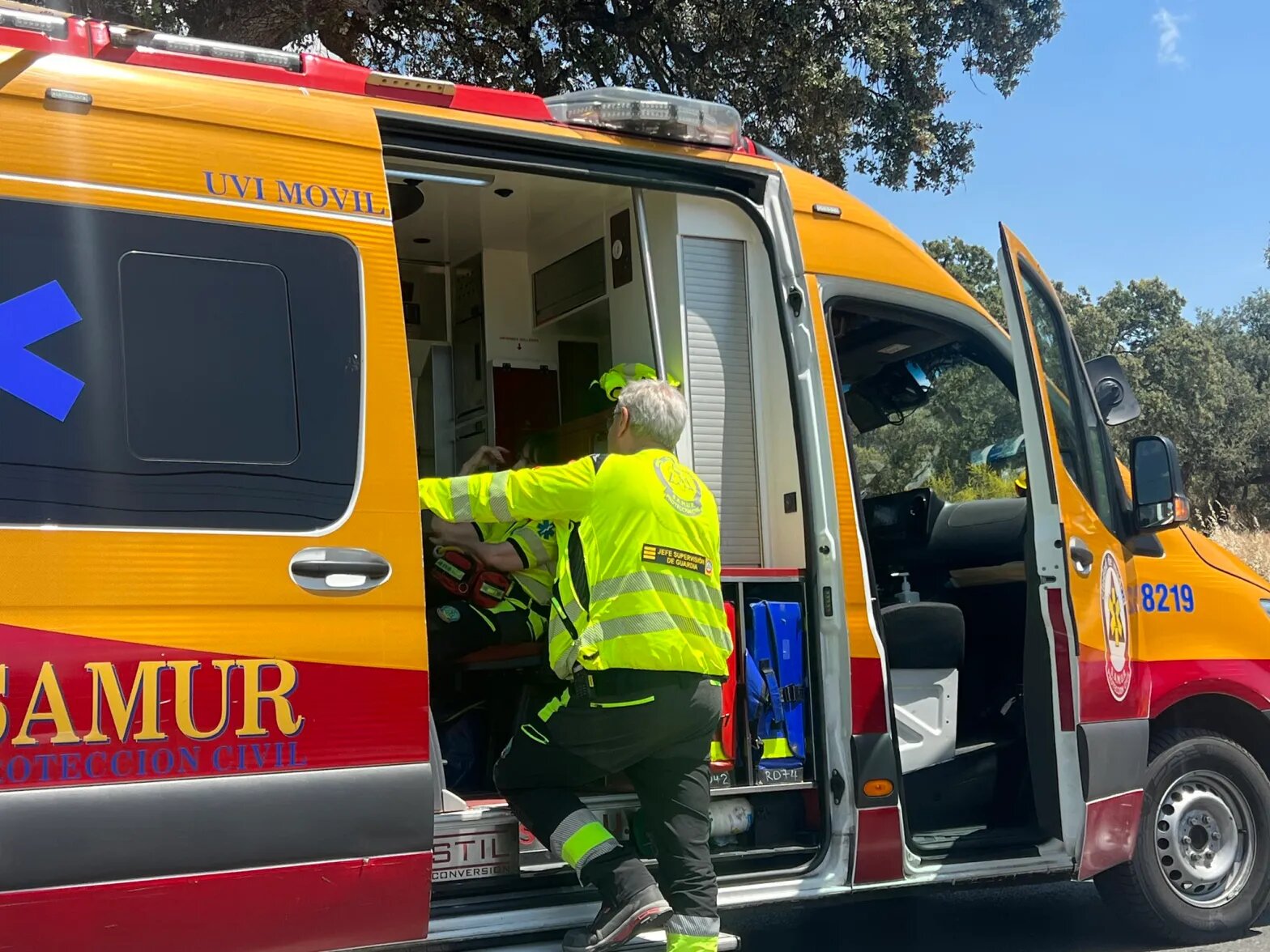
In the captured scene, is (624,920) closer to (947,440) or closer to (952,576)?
→ (952,576)

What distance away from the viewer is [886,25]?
1008cm

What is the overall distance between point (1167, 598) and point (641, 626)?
7.98 feet

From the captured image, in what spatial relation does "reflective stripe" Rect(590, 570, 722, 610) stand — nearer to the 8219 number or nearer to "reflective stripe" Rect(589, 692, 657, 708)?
"reflective stripe" Rect(589, 692, 657, 708)

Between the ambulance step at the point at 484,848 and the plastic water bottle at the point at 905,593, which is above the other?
the plastic water bottle at the point at 905,593

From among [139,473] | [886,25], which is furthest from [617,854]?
[886,25]

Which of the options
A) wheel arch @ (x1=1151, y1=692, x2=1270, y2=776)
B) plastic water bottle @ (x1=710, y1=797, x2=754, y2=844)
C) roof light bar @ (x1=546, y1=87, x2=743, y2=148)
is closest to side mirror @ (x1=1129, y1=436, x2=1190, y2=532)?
wheel arch @ (x1=1151, y1=692, x2=1270, y2=776)

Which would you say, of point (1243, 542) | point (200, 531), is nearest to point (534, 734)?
point (200, 531)

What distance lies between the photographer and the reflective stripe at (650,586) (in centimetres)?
346

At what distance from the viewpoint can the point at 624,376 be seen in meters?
4.56

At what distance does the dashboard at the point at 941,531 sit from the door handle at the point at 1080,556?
646mm

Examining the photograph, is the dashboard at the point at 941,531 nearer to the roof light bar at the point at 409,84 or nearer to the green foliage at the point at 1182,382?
the roof light bar at the point at 409,84

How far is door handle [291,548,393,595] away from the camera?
9.98ft

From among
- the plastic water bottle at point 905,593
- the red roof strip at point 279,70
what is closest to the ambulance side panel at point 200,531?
the red roof strip at point 279,70

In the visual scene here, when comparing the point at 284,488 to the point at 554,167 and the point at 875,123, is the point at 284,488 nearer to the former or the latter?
the point at 554,167
